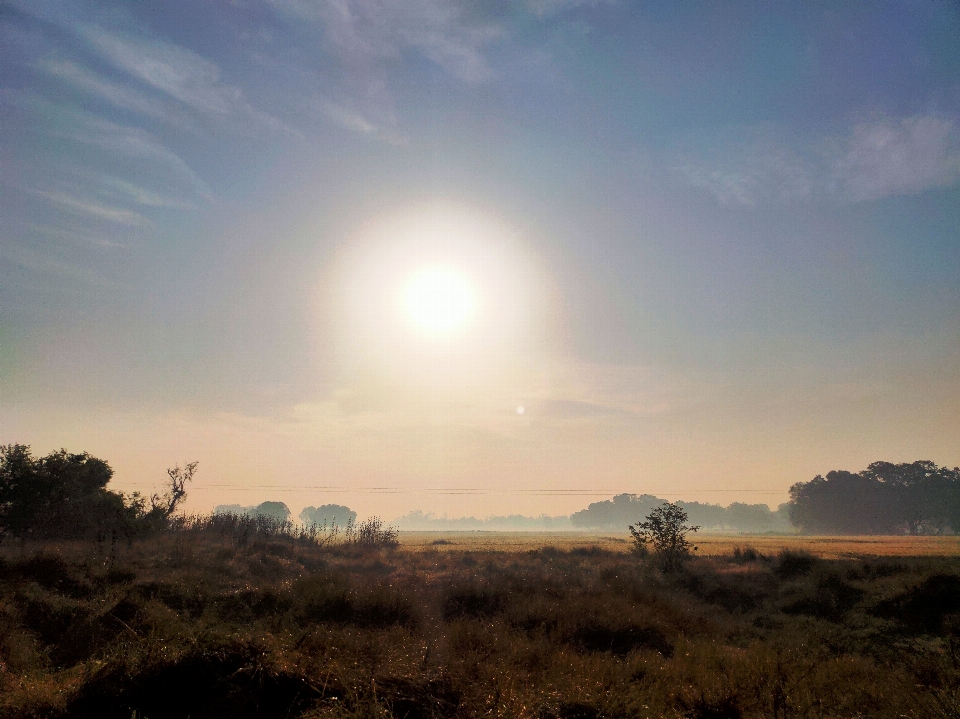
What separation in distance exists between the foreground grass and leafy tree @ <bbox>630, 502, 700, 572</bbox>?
12.0 ft

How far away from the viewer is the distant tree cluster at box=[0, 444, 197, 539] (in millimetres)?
34156

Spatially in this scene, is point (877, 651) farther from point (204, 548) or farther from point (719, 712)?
point (204, 548)

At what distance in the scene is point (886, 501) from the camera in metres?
117

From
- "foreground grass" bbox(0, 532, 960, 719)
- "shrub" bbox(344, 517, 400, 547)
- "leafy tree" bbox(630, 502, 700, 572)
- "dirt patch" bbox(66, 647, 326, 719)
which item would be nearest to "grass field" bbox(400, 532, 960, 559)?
"shrub" bbox(344, 517, 400, 547)

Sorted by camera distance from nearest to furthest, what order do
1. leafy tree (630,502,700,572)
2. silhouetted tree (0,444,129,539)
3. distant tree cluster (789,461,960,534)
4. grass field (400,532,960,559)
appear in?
leafy tree (630,502,700,572) → silhouetted tree (0,444,129,539) → grass field (400,532,960,559) → distant tree cluster (789,461,960,534)

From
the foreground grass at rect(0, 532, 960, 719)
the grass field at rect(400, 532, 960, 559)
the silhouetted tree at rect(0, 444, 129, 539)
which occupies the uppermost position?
the silhouetted tree at rect(0, 444, 129, 539)

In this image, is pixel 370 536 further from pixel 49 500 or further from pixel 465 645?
pixel 465 645

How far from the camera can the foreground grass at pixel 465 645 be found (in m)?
8.84

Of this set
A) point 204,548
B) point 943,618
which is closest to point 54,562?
point 204,548

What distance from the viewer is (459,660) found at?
432 inches

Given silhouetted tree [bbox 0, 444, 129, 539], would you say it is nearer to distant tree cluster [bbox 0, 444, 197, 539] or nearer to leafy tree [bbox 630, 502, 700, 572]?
distant tree cluster [bbox 0, 444, 197, 539]

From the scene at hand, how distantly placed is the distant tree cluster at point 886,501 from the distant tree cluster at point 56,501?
487 feet

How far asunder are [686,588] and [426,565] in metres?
20.3

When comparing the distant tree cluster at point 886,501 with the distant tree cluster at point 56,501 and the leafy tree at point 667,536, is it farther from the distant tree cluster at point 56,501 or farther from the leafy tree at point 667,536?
the distant tree cluster at point 56,501
